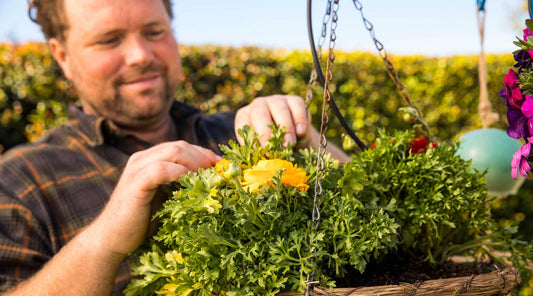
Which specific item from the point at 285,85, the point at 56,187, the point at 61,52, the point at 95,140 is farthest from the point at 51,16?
the point at 285,85

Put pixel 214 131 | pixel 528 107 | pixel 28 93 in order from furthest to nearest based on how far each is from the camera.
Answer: pixel 28 93
pixel 214 131
pixel 528 107

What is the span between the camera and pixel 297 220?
745 millimetres

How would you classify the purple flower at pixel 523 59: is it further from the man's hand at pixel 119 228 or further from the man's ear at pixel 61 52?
the man's ear at pixel 61 52

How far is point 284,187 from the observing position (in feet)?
2.41

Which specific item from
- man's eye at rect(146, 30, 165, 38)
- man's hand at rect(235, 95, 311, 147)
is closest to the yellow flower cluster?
man's hand at rect(235, 95, 311, 147)

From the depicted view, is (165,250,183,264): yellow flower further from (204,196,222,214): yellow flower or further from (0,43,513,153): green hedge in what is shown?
(0,43,513,153): green hedge

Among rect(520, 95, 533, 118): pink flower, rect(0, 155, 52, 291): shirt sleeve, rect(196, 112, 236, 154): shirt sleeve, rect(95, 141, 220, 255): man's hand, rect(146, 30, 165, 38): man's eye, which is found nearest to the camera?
rect(520, 95, 533, 118): pink flower

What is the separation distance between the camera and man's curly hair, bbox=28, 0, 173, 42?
5.50 feet

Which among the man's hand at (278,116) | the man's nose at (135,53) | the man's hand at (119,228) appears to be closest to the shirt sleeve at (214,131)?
the man's nose at (135,53)

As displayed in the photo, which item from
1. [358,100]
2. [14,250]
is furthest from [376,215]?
[358,100]

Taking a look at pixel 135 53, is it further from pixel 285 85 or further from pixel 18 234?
pixel 285 85

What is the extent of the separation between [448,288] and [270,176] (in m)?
0.38

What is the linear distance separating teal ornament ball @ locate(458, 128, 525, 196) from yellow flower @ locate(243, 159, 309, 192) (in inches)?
42.0

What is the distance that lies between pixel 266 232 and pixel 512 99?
507 mm
